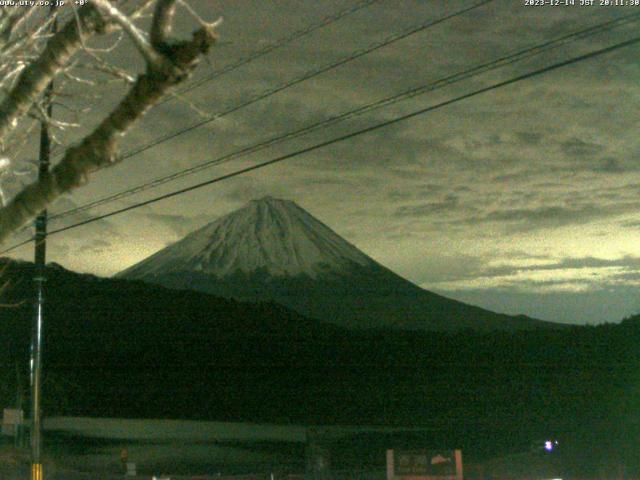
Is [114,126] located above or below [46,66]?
below

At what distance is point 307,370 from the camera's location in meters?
148

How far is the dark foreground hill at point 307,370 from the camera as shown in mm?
76438

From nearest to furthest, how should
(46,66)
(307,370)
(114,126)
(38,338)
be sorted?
(114,126) → (46,66) → (38,338) → (307,370)

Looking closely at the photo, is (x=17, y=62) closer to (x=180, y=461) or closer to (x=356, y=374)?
(x=180, y=461)

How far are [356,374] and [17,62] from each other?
5407 inches

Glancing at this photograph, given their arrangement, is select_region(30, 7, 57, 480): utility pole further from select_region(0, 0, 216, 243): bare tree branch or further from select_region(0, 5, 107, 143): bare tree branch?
select_region(0, 0, 216, 243): bare tree branch

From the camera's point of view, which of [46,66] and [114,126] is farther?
[46,66]

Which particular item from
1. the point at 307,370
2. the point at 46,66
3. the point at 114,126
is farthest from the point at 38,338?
the point at 307,370

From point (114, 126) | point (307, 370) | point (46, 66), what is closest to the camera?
point (114, 126)

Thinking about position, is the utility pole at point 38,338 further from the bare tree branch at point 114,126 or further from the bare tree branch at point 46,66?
the bare tree branch at point 114,126

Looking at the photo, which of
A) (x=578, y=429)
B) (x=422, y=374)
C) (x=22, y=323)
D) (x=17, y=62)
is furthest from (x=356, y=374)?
(x=17, y=62)

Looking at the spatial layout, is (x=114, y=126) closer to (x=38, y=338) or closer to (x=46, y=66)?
(x=46, y=66)

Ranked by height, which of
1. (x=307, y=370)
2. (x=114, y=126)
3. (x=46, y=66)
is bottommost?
(x=114, y=126)

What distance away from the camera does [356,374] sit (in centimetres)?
14200
